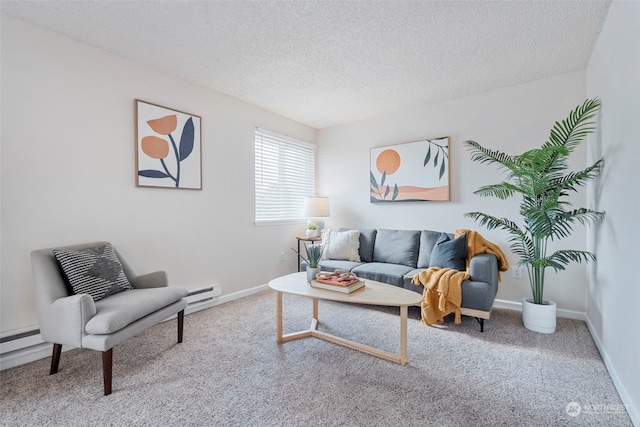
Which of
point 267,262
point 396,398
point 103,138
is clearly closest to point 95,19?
point 103,138

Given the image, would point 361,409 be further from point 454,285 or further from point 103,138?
point 103,138

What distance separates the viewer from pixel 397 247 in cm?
365

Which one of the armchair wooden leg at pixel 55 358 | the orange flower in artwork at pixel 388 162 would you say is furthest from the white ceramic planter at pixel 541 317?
the armchair wooden leg at pixel 55 358

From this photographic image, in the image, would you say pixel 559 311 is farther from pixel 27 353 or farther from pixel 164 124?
pixel 27 353

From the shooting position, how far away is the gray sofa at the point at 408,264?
2611mm

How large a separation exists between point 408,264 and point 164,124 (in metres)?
3.10

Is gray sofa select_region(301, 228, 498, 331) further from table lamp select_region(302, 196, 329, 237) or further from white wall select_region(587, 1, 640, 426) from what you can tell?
white wall select_region(587, 1, 640, 426)

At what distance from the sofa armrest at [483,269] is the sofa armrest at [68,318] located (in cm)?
298

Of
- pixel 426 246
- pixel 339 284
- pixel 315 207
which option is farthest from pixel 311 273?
pixel 315 207

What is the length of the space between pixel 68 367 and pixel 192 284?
122cm

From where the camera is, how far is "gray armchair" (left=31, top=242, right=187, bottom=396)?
1749mm

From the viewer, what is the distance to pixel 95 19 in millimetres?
2141

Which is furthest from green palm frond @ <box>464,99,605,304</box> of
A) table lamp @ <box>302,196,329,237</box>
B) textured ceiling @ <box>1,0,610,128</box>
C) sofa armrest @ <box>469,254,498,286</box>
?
A: table lamp @ <box>302,196,329,237</box>

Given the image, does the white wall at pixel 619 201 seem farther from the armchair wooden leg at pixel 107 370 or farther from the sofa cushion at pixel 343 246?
the armchair wooden leg at pixel 107 370
